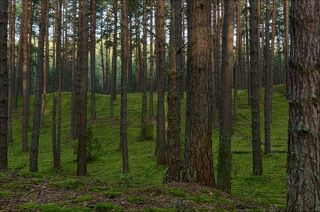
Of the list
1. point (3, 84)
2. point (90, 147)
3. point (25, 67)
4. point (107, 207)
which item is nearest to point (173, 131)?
point (107, 207)

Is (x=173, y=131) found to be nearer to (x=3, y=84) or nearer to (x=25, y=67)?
(x=3, y=84)

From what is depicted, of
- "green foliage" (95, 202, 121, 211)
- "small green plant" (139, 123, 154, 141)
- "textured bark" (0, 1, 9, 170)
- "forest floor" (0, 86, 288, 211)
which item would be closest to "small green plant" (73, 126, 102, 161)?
"forest floor" (0, 86, 288, 211)

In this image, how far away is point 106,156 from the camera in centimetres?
2164

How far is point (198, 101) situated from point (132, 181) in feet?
12.1

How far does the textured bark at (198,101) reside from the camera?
23.7 ft

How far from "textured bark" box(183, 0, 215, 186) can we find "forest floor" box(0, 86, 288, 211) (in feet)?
1.57

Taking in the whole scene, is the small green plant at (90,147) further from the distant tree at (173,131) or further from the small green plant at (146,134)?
the distant tree at (173,131)

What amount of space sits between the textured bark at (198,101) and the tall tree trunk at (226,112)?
6.66 feet

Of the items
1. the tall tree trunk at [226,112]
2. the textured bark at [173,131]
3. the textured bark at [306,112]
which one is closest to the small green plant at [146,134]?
the tall tree trunk at [226,112]

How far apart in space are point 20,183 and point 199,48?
4858 millimetres

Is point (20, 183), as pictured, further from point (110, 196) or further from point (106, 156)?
point (106, 156)

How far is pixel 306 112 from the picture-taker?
4004 mm

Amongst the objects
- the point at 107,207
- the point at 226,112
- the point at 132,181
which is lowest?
the point at 132,181

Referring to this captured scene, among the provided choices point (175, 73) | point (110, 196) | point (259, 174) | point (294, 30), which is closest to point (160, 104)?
point (259, 174)
